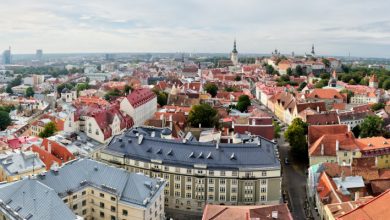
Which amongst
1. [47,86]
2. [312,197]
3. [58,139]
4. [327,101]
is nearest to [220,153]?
[312,197]

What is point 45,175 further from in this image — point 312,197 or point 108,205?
point 312,197

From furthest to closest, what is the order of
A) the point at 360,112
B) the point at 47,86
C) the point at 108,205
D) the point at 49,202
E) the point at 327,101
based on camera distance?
the point at 47,86 < the point at 327,101 < the point at 360,112 < the point at 108,205 < the point at 49,202

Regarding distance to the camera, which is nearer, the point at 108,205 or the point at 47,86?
the point at 108,205

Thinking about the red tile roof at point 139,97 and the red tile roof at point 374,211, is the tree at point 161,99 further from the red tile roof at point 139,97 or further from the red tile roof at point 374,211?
the red tile roof at point 374,211

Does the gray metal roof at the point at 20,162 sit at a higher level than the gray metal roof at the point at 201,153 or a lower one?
lower

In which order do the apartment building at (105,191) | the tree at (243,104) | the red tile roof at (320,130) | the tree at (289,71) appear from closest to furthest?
1. the apartment building at (105,191)
2. the red tile roof at (320,130)
3. the tree at (243,104)
4. the tree at (289,71)

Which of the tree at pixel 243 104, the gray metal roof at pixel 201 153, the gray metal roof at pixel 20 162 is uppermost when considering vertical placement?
the tree at pixel 243 104

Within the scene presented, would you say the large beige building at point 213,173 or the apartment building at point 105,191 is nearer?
the apartment building at point 105,191

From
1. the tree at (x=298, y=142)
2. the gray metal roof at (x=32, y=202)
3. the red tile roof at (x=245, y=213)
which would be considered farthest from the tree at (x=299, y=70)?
the gray metal roof at (x=32, y=202)
